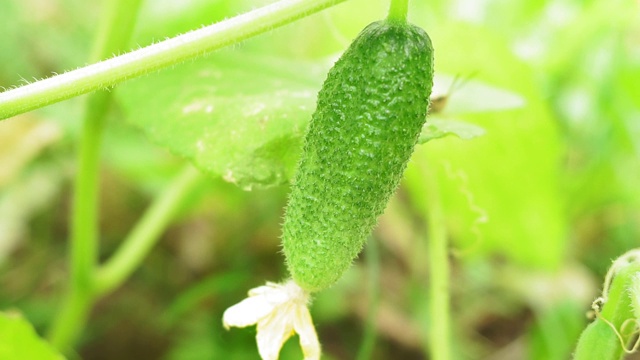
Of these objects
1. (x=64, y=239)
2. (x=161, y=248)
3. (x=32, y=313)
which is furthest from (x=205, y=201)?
(x=32, y=313)

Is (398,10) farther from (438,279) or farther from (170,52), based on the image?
(438,279)

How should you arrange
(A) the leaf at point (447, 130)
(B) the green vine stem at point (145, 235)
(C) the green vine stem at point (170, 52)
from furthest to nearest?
1. (B) the green vine stem at point (145, 235)
2. (A) the leaf at point (447, 130)
3. (C) the green vine stem at point (170, 52)

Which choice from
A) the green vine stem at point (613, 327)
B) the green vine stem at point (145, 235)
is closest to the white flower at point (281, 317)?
the green vine stem at point (613, 327)

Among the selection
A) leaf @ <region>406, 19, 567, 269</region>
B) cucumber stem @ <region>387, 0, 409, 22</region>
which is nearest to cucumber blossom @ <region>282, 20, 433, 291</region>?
cucumber stem @ <region>387, 0, 409, 22</region>

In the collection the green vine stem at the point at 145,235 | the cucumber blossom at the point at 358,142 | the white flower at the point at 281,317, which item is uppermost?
the green vine stem at the point at 145,235

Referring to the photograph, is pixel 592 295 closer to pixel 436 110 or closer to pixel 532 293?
pixel 532 293

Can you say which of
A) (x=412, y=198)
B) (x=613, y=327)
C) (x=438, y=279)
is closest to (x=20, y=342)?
(x=438, y=279)

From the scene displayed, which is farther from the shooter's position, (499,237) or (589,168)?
(589,168)

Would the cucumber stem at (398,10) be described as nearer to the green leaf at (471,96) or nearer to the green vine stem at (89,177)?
the green leaf at (471,96)
